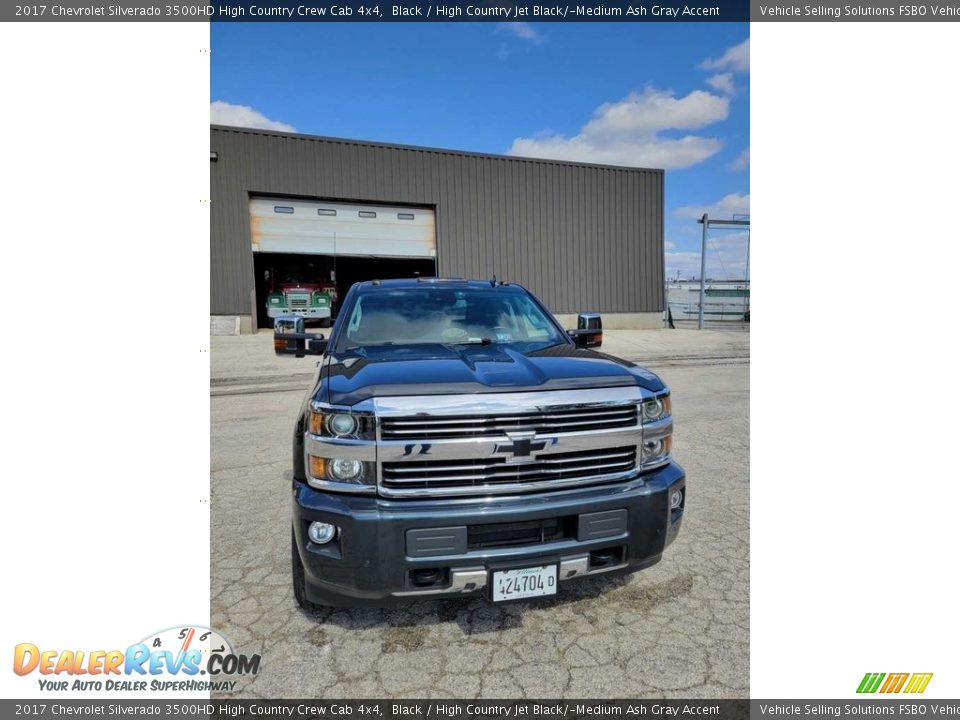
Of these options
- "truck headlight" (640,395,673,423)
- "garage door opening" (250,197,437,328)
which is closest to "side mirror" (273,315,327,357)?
"truck headlight" (640,395,673,423)

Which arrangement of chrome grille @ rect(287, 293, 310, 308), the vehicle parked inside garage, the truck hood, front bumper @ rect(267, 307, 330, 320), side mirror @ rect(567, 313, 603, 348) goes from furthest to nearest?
chrome grille @ rect(287, 293, 310, 308) → the vehicle parked inside garage → front bumper @ rect(267, 307, 330, 320) → side mirror @ rect(567, 313, 603, 348) → the truck hood

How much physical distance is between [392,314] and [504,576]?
1978mm

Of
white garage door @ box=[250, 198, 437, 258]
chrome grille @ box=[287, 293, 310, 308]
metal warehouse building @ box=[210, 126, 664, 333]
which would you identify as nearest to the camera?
metal warehouse building @ box=[210, 126, 664, 333]

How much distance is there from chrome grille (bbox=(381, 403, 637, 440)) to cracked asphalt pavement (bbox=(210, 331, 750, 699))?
2.43 ft

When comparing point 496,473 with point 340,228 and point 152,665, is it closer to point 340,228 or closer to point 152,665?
point 152,665

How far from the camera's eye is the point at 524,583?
2.11 meters

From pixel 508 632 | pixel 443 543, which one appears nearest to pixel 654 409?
pixel 443 543

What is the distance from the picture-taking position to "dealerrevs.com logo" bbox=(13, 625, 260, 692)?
2047mm

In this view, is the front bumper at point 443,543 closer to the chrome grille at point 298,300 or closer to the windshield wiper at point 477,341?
the windshield wiper at point 477,341

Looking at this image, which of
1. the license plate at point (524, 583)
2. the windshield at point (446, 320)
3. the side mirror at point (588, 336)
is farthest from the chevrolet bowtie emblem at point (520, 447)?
the side mirror at point (588, 336)

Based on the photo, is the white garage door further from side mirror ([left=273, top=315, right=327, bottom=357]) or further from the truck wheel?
the truck wheel
